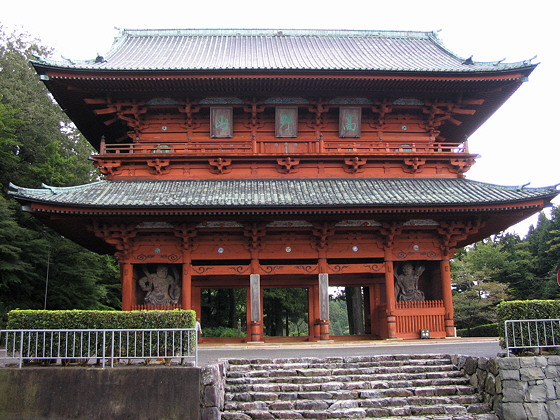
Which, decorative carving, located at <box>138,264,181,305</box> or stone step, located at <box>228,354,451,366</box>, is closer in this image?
stone step, located at <box>228,354,451,366</box>

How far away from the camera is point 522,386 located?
11.4 meters

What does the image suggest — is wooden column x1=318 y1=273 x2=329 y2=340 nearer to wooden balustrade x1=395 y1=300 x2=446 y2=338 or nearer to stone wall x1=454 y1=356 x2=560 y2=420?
wooden balustrade x1=395 y1=300 x2=446 y2=338

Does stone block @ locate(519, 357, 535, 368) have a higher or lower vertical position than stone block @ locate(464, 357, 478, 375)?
higher

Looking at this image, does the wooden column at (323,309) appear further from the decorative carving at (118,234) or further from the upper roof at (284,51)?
the upper roof at (284,51)

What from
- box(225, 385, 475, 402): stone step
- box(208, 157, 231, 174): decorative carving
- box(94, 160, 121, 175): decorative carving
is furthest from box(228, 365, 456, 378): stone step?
box(94, 160, 121, 175): decorative carving

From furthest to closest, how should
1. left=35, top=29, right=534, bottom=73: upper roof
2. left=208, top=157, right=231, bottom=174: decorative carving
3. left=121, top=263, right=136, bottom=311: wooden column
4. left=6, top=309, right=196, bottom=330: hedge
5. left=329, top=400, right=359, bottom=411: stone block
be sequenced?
left=35, top=29, right=534, bottom=73: upper roof → left=208, top=157, right=231, bottom=174: decorative carving → left=121, top=263, right=136, bottom=311: wooden column → left=6, top=309, right=196, bottom=330: hedge → left=329, top=400, right=359, bottom=411: stone block

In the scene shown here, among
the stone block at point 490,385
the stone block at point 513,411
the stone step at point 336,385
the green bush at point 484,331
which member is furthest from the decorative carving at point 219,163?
the green bush at point 484,331

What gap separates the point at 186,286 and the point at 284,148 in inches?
301

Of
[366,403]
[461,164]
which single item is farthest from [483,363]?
[461,164]

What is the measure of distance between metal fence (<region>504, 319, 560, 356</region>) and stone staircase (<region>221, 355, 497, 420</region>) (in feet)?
5.56

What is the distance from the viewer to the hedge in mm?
11484

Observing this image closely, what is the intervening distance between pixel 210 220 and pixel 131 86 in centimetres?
688

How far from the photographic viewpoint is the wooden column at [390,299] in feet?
63.0

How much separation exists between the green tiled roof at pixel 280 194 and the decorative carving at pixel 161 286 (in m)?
3.54
